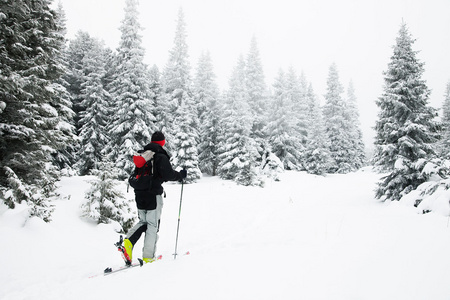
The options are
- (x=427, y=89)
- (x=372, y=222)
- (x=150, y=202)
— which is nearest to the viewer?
(x=150, y=202)

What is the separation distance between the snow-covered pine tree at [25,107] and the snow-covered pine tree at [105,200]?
1066mm

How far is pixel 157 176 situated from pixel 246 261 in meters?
2.24

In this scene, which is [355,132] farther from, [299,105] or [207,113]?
[207,113]

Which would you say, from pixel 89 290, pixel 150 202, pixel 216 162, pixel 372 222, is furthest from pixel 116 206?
pixel 216 162

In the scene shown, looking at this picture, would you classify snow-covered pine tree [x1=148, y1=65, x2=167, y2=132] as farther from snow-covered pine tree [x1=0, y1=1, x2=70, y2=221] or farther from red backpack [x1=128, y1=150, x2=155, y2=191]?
red backpack [x1=128, y1=150, x2=155, y2=191]

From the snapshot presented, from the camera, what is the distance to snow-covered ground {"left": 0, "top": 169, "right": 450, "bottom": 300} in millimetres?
3180

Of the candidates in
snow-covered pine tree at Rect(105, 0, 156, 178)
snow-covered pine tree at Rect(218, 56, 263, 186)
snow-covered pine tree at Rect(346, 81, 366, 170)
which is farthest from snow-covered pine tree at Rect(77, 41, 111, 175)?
snow-covered pine tree at Rect(346, 81, 366, 170)

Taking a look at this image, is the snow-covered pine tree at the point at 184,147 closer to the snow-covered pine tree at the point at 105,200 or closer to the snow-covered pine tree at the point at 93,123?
the snow-covered pine tree at the point at 93,123

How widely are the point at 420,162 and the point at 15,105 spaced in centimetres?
1582

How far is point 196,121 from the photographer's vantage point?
26984 millimetres

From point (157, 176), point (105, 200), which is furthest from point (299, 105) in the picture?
point (157, 176)

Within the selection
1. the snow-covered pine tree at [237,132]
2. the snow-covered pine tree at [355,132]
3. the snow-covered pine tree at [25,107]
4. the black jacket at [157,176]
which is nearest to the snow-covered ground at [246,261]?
the snow-covered pine tree at [25,107]

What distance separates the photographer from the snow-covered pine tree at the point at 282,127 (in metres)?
29.9

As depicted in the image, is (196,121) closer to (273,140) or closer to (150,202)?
(273,140)
